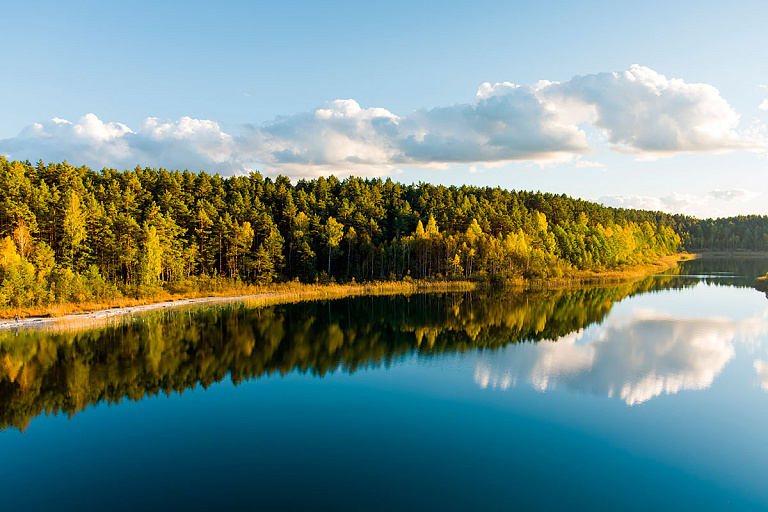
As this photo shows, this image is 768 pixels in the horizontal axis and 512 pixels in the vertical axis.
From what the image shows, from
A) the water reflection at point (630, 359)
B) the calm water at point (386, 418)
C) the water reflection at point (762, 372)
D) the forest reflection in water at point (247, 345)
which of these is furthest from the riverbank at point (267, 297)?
the water reflection at point (762, 372)

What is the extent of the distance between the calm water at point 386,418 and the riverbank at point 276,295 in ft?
17.6

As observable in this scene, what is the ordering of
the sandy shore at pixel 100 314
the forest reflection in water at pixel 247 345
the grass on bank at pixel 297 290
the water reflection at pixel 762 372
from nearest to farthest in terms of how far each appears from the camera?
the forest reflection in water at pixel 247 345 → the water reflection at pixel 762 372 → the sandy shore at pixel 100 314 → the grass on bank at pixel 297 290

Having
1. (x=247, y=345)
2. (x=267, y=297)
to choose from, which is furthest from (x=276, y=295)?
(x=247, y=345)

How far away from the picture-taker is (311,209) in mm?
93188

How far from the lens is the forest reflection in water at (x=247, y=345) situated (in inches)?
1074

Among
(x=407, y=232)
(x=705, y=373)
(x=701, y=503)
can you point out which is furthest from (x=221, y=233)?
(x=701, y=503)

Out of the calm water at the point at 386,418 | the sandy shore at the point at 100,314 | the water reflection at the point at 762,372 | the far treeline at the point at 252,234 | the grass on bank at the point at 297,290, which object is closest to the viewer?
the calm water at the point at 386,418

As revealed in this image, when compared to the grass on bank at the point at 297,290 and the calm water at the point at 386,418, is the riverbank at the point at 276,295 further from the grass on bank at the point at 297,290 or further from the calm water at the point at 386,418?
the calm water at the point at 386,418

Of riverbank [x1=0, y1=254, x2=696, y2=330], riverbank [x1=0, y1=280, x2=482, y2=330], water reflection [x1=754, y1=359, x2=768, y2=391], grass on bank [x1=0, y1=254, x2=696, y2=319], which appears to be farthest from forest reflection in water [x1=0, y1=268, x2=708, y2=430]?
grass on bank [x1=0, y1=254, x2=696, y2=319]

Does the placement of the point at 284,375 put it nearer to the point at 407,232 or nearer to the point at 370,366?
the point at 370,366

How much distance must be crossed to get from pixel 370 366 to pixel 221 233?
49.3 m

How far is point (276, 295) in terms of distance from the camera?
6881 cm

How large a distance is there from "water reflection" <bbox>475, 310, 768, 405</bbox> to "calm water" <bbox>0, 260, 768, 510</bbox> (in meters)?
0.21

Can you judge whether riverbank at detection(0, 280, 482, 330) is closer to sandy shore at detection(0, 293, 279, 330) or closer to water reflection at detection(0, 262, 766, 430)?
sandy shore at detection(0, 293, 279, 330)
